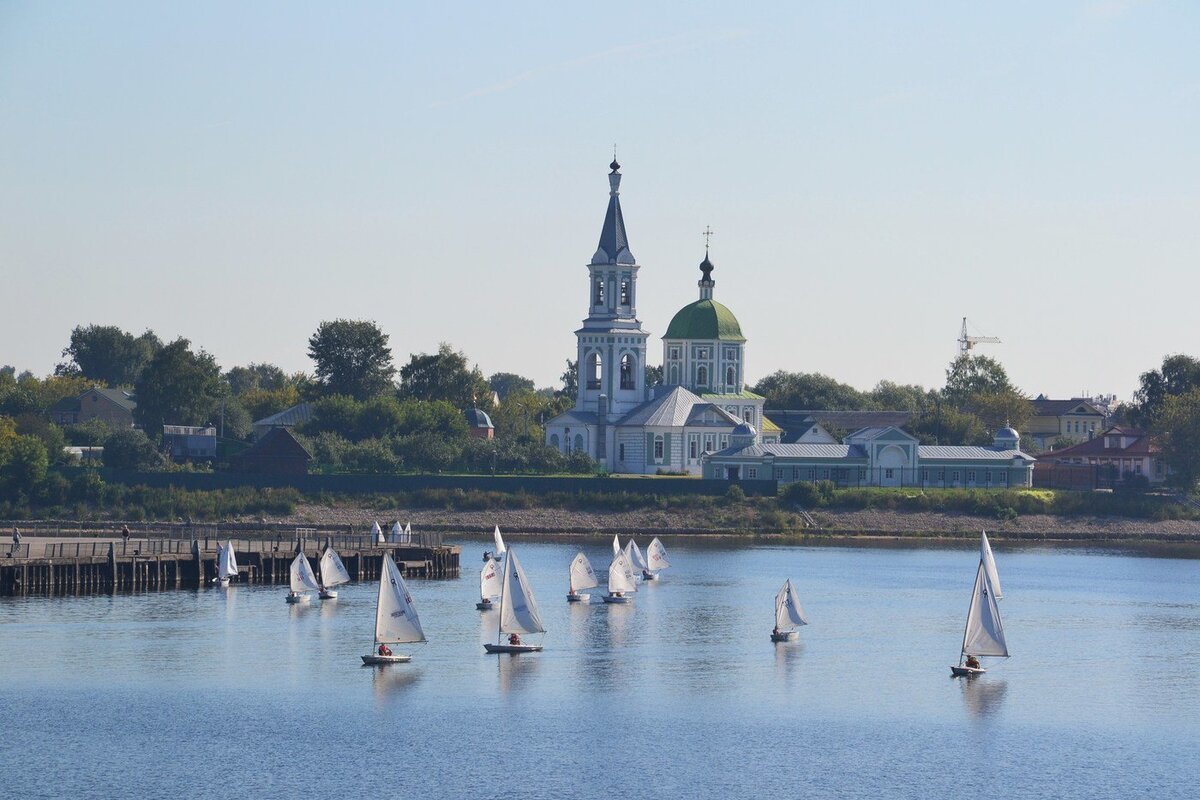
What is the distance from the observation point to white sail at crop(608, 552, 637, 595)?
9600cm

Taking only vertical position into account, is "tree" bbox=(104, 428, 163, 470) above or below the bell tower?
below

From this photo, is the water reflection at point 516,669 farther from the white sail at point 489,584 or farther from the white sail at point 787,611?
the white sail at point 489,584

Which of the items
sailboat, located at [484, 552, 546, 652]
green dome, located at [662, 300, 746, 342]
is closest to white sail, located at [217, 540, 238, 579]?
sailboat, located at [484, 552, 546, 652]

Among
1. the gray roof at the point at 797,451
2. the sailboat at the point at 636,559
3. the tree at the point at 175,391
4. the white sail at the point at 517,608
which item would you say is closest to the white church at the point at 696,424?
the gray roof at the point at 797,451

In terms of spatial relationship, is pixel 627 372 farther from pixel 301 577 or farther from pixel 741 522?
pixel 301 577

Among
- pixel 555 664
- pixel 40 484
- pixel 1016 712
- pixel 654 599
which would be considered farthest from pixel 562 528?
pixel 1016 712

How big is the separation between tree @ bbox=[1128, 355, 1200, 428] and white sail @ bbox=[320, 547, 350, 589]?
11306 centimetres

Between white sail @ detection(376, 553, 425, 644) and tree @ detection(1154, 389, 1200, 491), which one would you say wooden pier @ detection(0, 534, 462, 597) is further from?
tree @ detection(1154, 389, 1200, 491)

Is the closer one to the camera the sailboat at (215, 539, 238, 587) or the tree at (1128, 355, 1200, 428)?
the sailboat at (215, 539, 238, 587)

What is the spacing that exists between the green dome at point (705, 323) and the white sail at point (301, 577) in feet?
287

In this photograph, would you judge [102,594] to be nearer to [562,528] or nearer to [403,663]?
[403,663]

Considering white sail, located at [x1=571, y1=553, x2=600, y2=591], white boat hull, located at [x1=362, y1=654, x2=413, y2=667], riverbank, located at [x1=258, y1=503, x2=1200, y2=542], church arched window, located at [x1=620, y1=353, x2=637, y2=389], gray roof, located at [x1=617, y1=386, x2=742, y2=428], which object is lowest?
white boat hull, located at [x1=362, y1=654, x2=413, y2=667]

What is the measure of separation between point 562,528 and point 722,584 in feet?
128

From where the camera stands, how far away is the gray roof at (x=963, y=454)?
157125 mm
